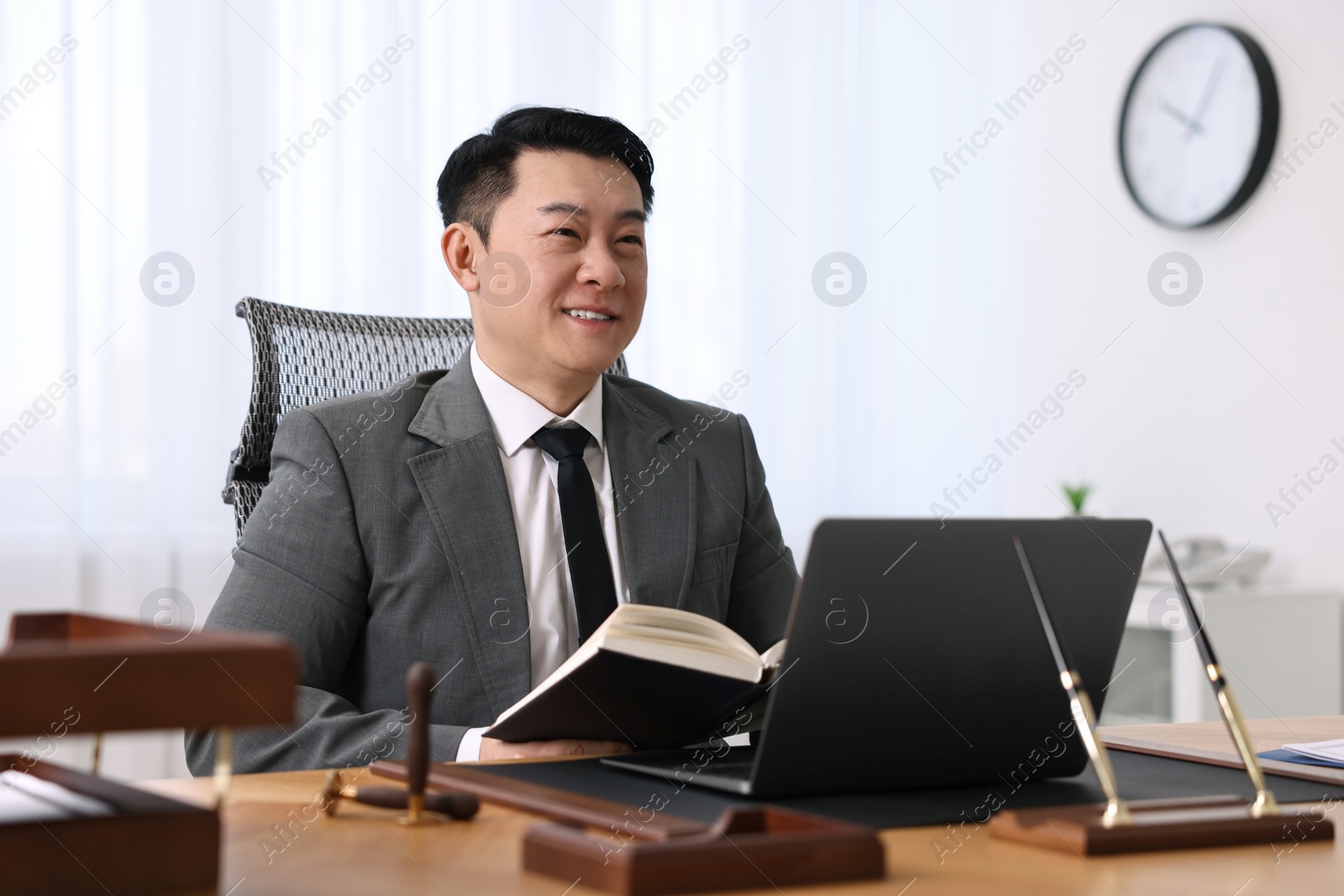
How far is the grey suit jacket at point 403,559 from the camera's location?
4.67ft

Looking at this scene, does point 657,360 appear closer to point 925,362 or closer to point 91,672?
point 925,362

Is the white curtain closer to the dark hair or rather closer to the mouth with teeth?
the dark hair

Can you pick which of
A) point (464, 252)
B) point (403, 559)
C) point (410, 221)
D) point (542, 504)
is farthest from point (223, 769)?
point (410, 221)

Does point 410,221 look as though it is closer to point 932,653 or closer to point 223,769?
point 932,653

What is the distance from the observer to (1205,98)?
3.21 meters

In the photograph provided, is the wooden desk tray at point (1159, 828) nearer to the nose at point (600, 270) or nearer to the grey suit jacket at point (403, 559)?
the grey suit jacket at point (403, 559)

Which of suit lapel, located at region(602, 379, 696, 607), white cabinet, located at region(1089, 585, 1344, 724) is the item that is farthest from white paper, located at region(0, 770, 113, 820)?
white cabinet, located at region(1089, 585, 1344, 724)

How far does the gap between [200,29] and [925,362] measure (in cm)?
218

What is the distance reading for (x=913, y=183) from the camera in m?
3.82

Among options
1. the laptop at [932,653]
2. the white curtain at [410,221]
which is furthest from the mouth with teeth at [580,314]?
the white curtain at [410,221]

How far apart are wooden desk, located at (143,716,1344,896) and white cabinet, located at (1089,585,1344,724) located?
210cm

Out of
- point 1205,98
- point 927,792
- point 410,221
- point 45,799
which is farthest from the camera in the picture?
point 1205,98

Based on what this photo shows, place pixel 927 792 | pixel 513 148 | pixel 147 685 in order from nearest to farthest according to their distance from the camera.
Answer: pixel 147 685 < pixel 927 792 < pixel 513 148

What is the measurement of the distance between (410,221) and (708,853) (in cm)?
257
